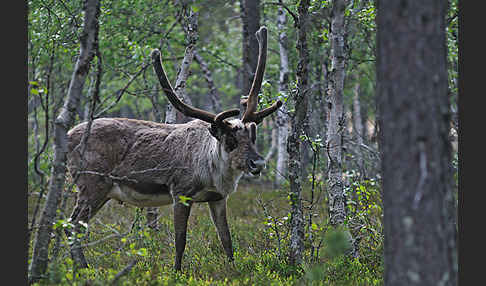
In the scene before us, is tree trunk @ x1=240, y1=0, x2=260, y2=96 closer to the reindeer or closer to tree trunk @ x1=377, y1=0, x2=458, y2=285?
the reindeer

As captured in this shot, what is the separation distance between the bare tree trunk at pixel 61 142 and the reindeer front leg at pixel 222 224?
256cm

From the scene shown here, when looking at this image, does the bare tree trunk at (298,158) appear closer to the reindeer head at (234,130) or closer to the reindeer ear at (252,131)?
the reindeer head at (234,130)

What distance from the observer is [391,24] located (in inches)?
121

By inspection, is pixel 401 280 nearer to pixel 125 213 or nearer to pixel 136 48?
pixel 136 48

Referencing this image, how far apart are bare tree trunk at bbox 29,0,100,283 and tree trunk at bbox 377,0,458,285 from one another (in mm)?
2877

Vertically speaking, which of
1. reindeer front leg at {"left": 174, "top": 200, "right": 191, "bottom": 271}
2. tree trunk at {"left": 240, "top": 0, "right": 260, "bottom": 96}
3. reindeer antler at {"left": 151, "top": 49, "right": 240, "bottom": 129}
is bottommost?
reindeer front leg at {"left": 174, "top": 200, "right": 191, "bottom": 271}

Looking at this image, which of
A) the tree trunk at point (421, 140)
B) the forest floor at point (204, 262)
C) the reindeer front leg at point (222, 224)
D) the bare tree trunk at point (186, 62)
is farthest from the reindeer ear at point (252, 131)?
the tree trunk at point (421, 140)

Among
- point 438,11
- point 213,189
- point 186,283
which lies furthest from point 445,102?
point 213,189

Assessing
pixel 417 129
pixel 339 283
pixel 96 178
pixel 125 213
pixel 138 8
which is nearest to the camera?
pixel 417 129

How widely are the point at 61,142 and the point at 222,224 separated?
2.81 metres

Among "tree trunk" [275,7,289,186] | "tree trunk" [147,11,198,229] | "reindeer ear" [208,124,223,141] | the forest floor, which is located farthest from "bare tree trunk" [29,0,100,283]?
"tree trunk" [275,7,289,186]

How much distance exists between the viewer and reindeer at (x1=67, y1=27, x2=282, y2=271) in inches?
249

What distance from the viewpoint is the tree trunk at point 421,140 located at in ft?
9.86

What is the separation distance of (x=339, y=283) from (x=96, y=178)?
3.52m
